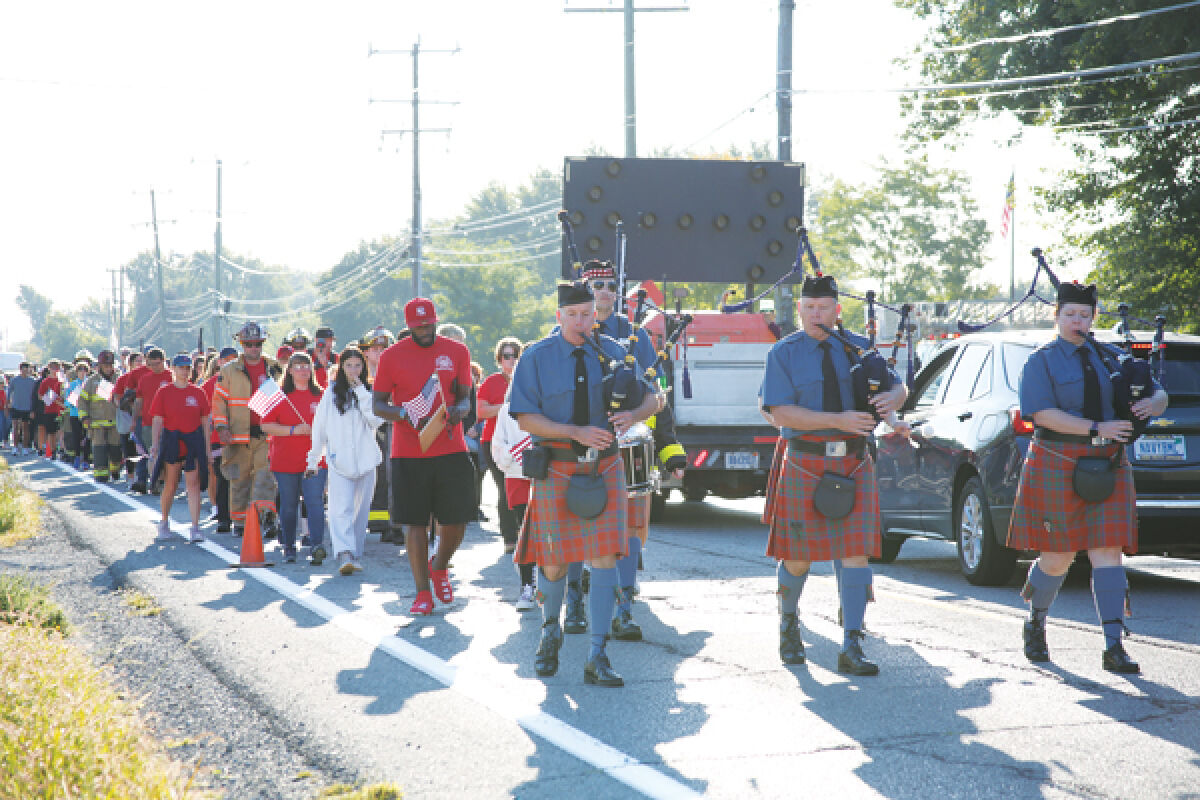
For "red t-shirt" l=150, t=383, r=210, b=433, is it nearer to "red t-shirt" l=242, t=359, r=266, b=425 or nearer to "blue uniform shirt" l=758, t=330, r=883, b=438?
"red t-shirt" l=242, t=359, r=266, b=425

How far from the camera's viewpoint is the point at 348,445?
36.6 ft

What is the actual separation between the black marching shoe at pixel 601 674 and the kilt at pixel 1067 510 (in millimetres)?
2211

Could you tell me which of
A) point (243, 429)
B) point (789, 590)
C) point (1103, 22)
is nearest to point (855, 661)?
point (789, 590)

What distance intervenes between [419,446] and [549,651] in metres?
2.35

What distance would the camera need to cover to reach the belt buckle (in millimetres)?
6758

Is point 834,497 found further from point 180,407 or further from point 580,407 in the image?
point 180,407

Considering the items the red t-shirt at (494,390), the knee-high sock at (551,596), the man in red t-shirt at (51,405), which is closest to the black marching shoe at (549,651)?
the knee-high sock at (551,596)

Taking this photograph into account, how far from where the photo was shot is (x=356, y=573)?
10695 millimetres

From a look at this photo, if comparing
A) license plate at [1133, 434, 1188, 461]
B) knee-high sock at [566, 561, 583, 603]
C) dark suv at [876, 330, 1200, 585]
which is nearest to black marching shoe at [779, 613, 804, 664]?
knee-high sock at [566, 561, 583, 603]

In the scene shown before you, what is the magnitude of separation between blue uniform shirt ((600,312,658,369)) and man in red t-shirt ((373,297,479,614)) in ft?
3.35

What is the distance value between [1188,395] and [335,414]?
21.0 feet

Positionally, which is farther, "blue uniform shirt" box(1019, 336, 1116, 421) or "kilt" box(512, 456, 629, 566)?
"blue uniform shirt" box(1019, 336, 1116, 421)

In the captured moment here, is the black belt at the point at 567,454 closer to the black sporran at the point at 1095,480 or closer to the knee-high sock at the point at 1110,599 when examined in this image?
the black sporran at the point at 1095,480

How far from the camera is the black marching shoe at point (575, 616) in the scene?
26.2 ft
